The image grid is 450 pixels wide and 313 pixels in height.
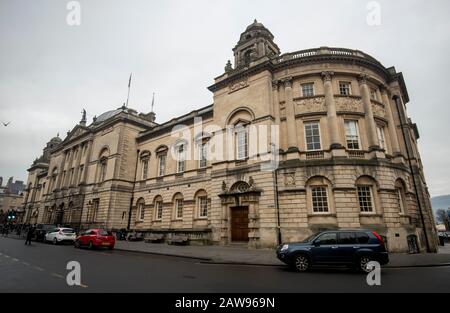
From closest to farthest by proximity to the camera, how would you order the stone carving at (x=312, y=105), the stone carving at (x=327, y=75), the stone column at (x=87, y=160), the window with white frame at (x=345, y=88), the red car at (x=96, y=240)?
the red car at (x=96, y=240) → the stone carving at (x=312, y=105) → the stone carving at (x=327, y=75) → the window with white frame at (x=345, y=88) → the stone column at (x=87, y=160)

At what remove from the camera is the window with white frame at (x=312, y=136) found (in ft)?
62.4

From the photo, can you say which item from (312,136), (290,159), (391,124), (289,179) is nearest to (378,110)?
(391,124)

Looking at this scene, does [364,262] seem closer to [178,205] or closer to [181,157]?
[178,205]

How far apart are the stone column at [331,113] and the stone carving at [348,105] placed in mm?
628

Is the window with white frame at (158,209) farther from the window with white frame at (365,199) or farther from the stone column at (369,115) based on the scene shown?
the stone column at (369,115)

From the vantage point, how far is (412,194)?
19.2 m

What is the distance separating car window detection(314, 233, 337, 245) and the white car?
23.0 metres

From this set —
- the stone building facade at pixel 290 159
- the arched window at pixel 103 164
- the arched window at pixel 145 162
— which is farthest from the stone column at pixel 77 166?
the arched window at pixel 145 162

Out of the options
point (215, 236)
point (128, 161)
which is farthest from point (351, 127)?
point (128, 161)

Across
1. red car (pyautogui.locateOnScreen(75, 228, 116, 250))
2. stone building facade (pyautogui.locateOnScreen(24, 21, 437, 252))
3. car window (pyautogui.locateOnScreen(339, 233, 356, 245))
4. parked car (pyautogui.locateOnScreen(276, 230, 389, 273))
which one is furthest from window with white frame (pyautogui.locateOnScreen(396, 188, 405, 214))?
red car (pyautogui.locateOnScreen(75, 228, 116, 250))

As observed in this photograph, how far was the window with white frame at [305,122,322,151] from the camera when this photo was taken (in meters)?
19.0

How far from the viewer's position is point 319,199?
1745 cm

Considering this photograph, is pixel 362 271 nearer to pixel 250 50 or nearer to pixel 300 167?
pixel 300 167

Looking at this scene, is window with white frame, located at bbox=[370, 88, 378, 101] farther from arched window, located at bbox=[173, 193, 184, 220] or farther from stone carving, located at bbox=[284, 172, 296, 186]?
arched window, located at bbox=[173, 193, 184, 220]
